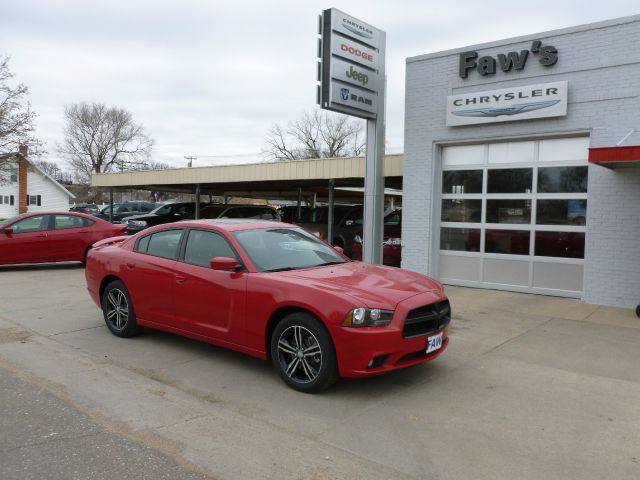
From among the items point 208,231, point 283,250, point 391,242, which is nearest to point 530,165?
point 391,242

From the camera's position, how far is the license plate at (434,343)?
4885 mm

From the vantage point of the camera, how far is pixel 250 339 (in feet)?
17.0

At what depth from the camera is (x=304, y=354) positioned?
4797 mm

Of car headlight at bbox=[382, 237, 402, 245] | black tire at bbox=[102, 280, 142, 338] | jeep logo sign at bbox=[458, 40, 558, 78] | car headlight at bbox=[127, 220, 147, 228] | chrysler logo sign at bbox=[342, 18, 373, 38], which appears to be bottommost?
black tire at bbox=[102, 280, 142, 338]

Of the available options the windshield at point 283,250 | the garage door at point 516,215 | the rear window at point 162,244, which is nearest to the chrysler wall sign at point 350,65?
the garage door at point 516,215

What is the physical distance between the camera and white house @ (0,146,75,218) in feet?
163

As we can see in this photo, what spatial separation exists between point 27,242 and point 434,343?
11.4 metres

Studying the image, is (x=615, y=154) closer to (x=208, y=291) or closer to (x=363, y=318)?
(x=363, y=318)

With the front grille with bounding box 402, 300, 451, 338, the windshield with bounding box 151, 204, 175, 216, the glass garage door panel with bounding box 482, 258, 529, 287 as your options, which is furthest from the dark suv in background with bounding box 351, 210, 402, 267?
the windshield with bounding box 151, 204, 175, 216

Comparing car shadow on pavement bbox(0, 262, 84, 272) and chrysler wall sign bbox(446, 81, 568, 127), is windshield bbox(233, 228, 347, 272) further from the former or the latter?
car shadow on pavement bbox(0, 262, 84, 272)

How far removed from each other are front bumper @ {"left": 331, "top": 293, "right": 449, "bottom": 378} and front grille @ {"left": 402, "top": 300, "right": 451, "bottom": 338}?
0.19ft

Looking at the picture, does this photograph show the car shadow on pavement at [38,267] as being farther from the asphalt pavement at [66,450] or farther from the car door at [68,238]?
the asphalt pavement at [66,450]

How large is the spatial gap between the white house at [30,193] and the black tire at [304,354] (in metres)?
48.5

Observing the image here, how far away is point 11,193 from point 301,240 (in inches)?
2072
